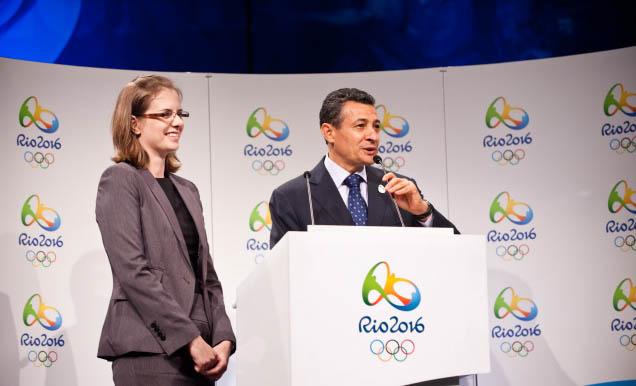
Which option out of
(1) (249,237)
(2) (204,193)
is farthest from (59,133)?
(1) (249,237)

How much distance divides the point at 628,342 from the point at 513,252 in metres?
0.89

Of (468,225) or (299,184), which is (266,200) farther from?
(299,184)

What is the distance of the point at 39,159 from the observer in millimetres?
5316

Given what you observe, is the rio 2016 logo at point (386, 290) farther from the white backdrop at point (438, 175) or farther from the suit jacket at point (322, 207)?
the white backdrop at point (438, 175)

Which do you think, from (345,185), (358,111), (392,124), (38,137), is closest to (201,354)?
(345,185)

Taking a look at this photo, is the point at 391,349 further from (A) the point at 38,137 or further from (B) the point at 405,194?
(A) the point at 38,137

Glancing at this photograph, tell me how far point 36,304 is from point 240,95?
187cm

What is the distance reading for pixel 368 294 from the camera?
2.67 meters

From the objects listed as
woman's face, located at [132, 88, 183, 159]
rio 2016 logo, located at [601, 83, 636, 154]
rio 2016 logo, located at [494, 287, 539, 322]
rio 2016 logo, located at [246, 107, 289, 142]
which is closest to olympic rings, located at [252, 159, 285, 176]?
rio 2016 logo, located at [246, 107, 289, 142]

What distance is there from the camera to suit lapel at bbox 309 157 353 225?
12.2 ft

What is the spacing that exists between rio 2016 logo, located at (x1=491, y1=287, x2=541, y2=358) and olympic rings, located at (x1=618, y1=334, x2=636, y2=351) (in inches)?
20.0

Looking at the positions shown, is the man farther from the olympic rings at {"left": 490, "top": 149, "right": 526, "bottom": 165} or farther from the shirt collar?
the olympic rings at {"left": 490, "top": 149, "right": 526, "bottom": 165}

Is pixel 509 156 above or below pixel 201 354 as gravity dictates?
above

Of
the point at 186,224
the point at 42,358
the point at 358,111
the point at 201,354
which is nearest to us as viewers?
the point at 201,354
